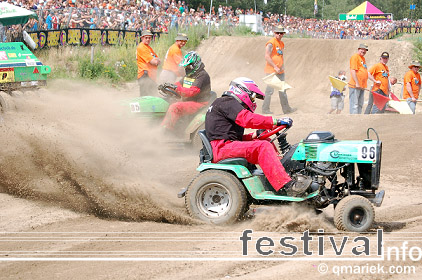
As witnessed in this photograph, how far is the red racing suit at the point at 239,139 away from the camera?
670 centimetres

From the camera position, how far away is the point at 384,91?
1438 cm

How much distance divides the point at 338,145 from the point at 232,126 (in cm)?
125

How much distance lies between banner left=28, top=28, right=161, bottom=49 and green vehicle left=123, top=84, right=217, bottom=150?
1025 cm

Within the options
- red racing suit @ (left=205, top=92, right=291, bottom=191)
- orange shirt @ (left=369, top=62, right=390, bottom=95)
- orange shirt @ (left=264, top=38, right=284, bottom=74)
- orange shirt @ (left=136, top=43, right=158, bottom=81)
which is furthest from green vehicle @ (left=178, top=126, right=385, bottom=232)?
orange shirt @ (left=264, top=38, right=284, bottom=74)

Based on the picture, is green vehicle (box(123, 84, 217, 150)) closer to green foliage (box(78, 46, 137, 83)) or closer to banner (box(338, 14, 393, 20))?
green foliage (box(78, 46, 137, 83))

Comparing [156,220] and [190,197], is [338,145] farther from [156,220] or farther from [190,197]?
[156,220]

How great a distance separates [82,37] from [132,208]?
1604 centimetres

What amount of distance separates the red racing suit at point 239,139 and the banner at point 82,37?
1444 centimetres

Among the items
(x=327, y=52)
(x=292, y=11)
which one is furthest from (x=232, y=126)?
(x=292, y=11)

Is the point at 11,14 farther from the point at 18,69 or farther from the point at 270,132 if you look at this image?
the point at 270,132

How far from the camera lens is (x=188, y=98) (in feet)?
36.2

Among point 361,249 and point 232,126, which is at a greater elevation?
point 232,126

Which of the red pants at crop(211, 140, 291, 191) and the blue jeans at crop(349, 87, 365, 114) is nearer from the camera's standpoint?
the red pants at crop(211, 140, 291, 191)

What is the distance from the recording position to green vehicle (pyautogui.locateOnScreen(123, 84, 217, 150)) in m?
10.9
